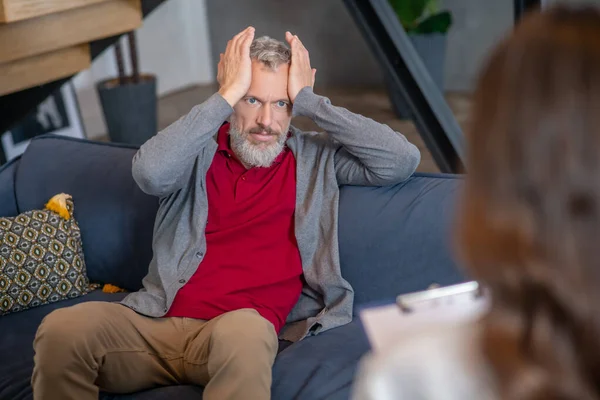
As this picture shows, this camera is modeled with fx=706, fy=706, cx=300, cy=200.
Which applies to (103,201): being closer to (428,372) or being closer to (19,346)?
(19,346)

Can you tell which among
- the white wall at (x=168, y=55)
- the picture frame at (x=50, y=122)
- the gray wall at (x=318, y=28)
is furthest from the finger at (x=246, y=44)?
the gray wall at (x=318, y=28)

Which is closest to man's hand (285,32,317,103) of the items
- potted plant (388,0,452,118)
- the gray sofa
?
the gray sofa

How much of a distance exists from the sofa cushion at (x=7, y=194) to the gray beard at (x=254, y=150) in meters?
0.89

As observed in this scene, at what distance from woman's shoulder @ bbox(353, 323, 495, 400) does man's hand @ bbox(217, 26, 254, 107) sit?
50.1 inches

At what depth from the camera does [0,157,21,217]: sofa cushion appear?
2377mm

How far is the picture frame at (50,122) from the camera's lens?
13.1 feet

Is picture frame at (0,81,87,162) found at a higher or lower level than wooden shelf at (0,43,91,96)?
lower

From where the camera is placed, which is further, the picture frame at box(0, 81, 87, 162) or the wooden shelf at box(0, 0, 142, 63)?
the picture frame at box(0, 81, 87, 162)

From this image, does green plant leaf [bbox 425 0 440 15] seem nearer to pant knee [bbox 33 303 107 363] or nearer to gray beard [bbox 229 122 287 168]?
gray beard [bbox 229 122 287 168]

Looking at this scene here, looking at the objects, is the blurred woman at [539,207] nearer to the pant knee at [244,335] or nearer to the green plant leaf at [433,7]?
the pant knee at [244,335]

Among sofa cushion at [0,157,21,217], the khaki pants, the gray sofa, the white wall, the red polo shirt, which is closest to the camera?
the khaki pants

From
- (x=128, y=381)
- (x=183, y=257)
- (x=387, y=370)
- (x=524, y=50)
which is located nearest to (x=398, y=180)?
(x=183, y=257)

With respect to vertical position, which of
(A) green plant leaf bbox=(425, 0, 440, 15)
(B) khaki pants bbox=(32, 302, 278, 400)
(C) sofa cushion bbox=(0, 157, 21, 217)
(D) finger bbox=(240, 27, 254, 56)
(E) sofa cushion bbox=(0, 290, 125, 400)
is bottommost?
(E) sofa cushion bbox=(0, 290, 125, 400)

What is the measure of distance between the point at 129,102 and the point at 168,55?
1.41m
